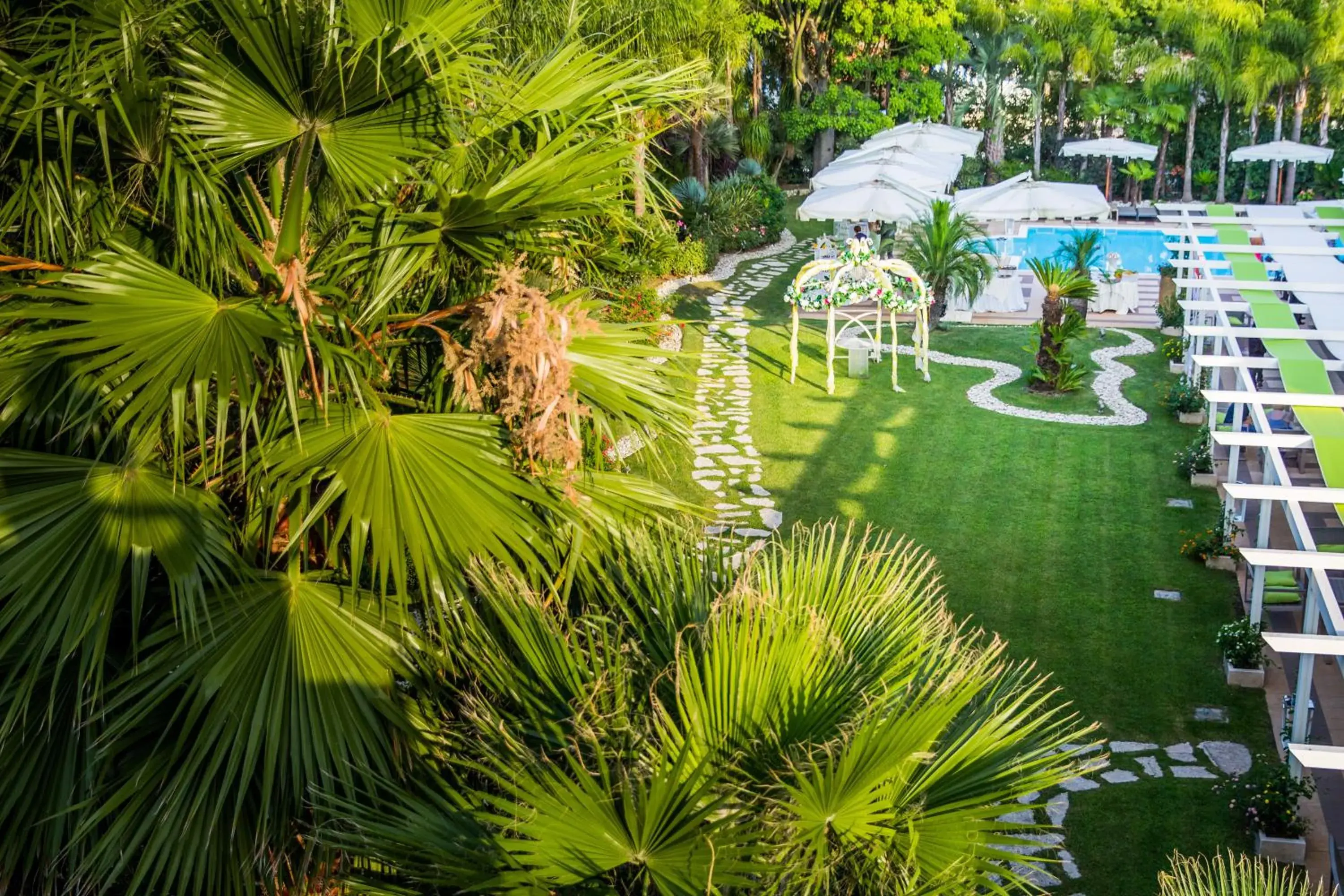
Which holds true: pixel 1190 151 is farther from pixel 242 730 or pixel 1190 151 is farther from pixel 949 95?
pixel 242 730

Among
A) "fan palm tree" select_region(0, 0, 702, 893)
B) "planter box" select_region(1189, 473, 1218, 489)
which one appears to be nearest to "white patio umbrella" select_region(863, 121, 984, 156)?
"planter box" select_region(1189, 473, 1218, 489)

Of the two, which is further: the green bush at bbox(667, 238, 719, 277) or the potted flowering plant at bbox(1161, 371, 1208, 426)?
the green bush at bbox(667, 238, 719, 277)

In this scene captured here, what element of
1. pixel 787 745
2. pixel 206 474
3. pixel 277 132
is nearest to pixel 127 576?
pixel 206 474

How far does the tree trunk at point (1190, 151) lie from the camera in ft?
121

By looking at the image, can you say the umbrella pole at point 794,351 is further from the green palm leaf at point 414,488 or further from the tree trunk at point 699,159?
the green palm leaf at point 414,488

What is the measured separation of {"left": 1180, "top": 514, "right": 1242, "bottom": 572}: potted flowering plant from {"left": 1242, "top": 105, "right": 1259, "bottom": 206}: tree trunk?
27222mm

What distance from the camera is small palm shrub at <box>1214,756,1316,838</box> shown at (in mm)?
7734

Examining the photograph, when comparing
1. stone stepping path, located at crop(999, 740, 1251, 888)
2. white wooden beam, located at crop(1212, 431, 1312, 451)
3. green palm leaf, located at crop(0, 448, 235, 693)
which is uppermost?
green palm leaf, located at crop(0, 448, 235, 693)

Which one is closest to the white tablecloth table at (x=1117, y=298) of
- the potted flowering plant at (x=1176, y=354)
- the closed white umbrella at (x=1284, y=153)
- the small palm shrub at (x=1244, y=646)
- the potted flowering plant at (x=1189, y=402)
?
the potted flowering plant at (x=1176, y=354)

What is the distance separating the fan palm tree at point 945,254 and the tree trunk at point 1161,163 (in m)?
20.6

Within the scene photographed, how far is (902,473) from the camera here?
14.6 m

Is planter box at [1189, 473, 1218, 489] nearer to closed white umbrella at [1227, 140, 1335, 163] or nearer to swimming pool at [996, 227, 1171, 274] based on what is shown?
swimming pool at [996, 227, 1171, 274]

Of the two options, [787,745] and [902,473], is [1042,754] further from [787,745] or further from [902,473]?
[902,473]

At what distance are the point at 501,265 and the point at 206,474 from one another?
56.9 inches
